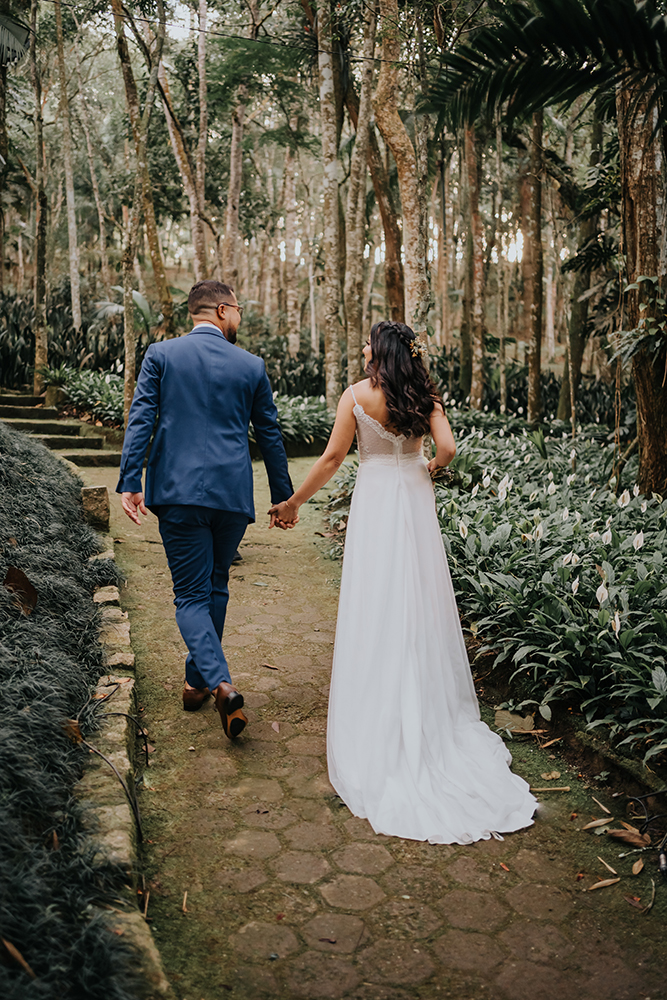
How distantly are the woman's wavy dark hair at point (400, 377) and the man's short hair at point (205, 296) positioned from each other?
0.82 metres

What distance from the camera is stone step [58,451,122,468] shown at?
9305mm

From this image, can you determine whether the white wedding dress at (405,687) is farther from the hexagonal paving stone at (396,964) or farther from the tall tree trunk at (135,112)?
the tall tree trunk at (135,112)

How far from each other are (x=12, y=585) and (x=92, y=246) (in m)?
29.8

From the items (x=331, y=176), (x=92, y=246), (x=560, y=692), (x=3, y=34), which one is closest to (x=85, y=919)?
(x=560, y=692)

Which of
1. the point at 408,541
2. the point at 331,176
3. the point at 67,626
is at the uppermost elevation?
the point at 331,176

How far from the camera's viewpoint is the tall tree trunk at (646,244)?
580 cm

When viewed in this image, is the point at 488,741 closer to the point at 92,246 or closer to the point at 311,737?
the point at 311,737

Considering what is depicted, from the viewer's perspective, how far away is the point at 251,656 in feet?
15.1

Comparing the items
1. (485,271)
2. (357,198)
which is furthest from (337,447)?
(485,271)

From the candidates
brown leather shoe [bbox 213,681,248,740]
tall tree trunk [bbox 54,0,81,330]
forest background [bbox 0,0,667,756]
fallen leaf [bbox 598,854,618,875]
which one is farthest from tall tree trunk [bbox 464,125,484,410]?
fallen leaf [bbox 598,854,618,875]

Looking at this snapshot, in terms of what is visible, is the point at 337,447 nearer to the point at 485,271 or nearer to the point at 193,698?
the point at 193,698

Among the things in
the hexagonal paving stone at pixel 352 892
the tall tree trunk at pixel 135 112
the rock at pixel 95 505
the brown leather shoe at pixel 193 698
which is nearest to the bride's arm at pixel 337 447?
the brown leather shoe at pixel 193 698

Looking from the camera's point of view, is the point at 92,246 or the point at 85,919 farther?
the point at 92,246

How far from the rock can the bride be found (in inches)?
114
